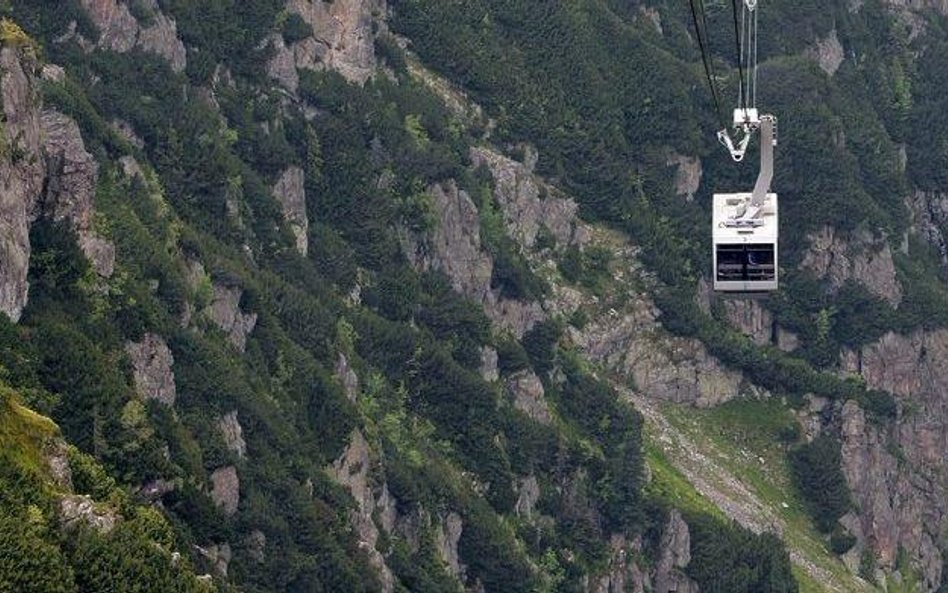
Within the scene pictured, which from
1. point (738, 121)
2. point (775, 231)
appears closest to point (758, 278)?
point (775, 231)

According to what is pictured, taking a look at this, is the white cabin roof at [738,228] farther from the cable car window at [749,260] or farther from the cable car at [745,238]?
the cable car window at [749,260]

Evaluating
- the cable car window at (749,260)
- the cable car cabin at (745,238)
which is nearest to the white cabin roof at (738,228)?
the cable car cabin at (745,238)

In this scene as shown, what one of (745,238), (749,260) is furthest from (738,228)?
(749,260)

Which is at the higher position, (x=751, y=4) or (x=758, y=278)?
(x=751, y=4)

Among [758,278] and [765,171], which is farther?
[758,278]

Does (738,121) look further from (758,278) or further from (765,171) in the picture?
(758,278)

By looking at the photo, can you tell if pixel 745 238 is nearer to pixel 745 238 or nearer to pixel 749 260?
pixel 745 238

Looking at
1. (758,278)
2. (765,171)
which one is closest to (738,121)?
(765,171)

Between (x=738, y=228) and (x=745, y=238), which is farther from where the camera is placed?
(x=745, y=238)

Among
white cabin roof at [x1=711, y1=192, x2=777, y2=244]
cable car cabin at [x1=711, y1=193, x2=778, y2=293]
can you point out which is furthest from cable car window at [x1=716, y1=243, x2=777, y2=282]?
white cabin roof at [x1=711, y1=192, x2=777, y2=244]
